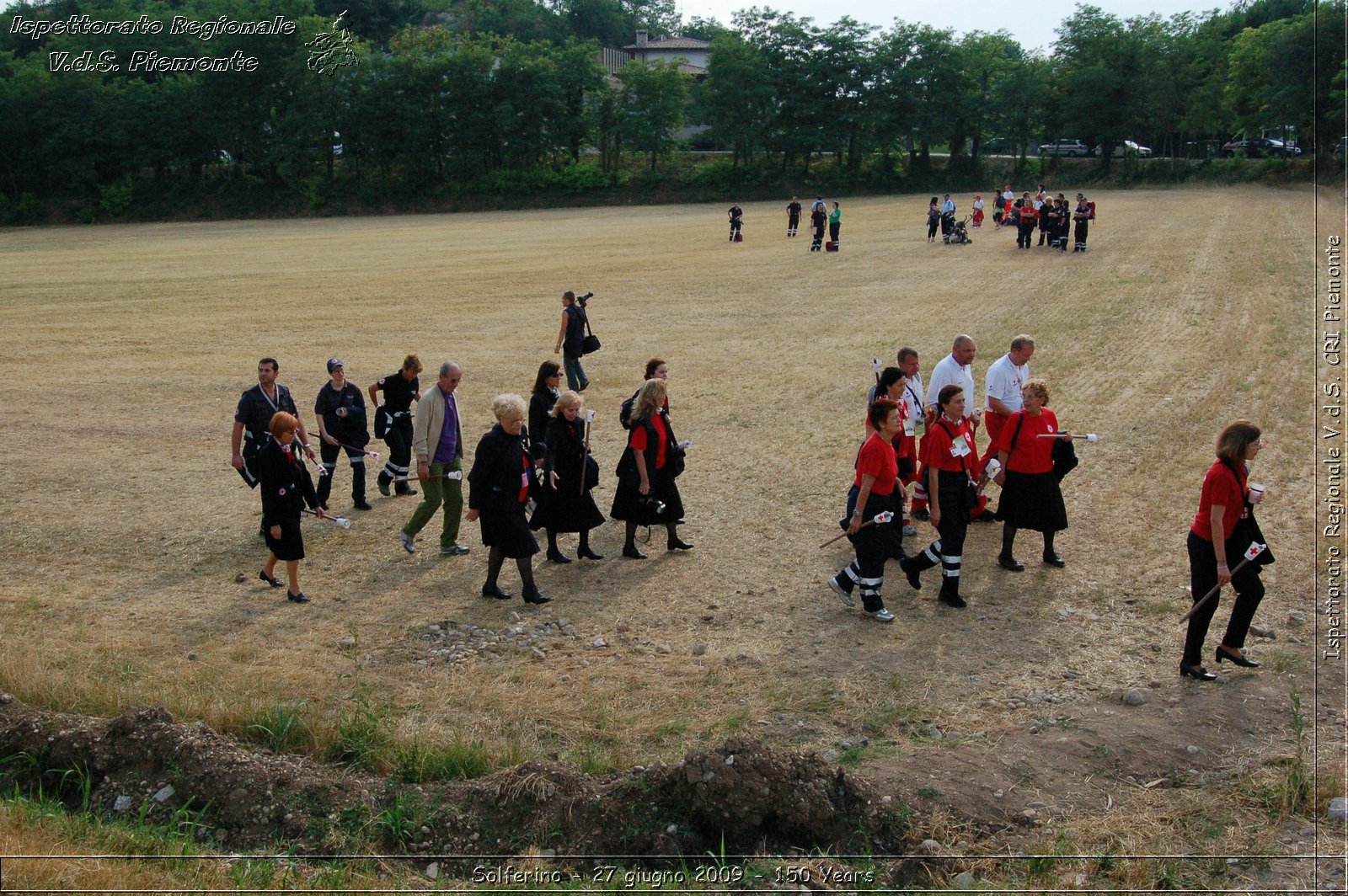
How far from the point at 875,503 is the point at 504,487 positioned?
295 cm

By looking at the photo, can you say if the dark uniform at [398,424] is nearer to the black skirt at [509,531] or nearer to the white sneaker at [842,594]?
the black skirt at [509,531]

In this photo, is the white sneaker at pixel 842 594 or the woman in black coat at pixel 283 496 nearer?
the white sneaker at pixel 842 594

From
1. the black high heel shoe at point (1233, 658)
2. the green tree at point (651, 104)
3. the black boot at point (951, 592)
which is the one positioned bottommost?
the black high heel shoe at point (1233, 658)

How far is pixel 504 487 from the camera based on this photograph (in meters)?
8.47

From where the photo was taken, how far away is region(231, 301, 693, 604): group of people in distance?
850 centimetres

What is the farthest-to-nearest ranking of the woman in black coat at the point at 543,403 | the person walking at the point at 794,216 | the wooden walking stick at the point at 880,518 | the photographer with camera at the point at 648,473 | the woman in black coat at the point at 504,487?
the person walking at the point at 794,216 → the woman in black coat at the point at 543,403 → the photographer with camera at the point at 648,473 → the woman in black coat at the point at 504,487 → the wooden walking stick at the point at 880,518

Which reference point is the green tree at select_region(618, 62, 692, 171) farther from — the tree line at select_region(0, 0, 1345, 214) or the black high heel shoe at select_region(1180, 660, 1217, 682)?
the black high heel shoe at select_region(1180, 660, 1217, 682)

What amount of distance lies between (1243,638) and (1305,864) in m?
2.17

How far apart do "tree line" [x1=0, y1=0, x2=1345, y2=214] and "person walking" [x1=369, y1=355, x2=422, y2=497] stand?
52.0m

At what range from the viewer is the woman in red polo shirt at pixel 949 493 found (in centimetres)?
834

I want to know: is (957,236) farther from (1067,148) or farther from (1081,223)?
(1067,148)

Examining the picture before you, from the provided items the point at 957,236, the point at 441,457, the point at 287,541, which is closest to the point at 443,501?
the point at 441,457

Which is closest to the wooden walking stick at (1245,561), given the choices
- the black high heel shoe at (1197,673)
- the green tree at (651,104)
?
the black high heel shoe at (1197,673)

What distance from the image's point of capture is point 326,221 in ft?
182
